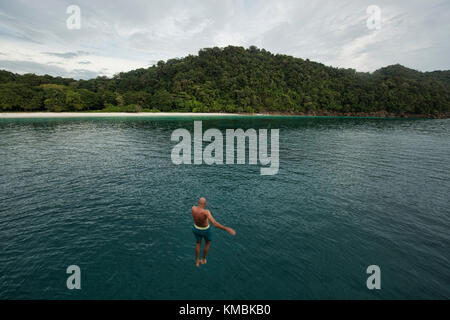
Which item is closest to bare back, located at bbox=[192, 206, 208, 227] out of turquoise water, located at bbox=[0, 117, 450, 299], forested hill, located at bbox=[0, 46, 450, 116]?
turquoise water, located at bbox=[0, 117, 450, 299]

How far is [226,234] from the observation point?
1088 centimetres

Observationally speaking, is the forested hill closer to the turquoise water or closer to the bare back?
the turquoise water

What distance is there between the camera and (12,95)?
300 feet

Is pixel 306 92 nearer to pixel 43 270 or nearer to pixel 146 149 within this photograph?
pixel 146 149

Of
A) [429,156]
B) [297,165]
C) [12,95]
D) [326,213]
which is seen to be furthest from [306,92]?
[12,95]

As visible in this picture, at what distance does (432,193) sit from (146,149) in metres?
35.5

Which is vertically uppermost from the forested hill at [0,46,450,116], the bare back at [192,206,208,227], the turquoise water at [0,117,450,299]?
the forested hill at [0,46,450,116]

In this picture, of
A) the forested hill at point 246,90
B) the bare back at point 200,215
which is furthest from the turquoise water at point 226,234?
the forested hill at point 246,90

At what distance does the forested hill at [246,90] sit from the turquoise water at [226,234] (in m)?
114

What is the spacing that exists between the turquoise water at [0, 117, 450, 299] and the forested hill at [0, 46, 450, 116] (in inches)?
4494

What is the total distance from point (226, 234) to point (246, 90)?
163318mm

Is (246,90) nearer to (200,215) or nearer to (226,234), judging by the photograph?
(226,234)

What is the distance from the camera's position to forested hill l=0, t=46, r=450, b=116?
422ft

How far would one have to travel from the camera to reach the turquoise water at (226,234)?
762cm
